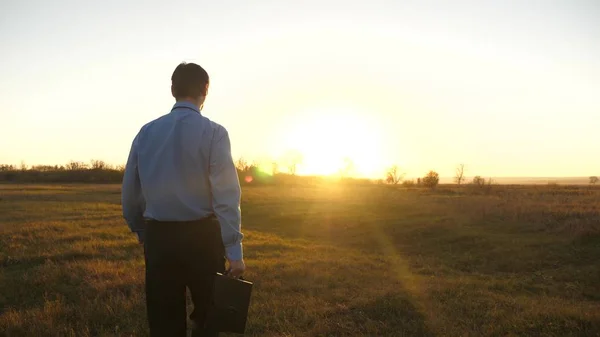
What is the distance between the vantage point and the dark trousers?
9.48 feet

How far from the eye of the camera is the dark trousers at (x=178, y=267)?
2.89 m

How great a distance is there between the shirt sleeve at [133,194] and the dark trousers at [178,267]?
0.89 ft

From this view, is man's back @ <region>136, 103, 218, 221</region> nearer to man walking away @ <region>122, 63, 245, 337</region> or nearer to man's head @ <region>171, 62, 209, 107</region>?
man walking away @ <region>122, 63, 245, 337</region>

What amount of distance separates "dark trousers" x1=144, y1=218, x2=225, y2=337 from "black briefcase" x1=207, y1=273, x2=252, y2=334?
0.11 m

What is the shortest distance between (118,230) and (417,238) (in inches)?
507

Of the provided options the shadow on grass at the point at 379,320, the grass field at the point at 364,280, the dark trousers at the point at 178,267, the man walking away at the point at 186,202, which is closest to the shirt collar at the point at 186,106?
the man walking away at the point at 186,202

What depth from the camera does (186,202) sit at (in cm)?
286

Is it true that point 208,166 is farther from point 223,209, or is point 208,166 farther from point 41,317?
point 41,317

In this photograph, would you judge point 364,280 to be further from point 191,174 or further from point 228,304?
point 191,174

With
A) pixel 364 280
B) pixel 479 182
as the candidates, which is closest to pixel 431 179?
pixel 479 182

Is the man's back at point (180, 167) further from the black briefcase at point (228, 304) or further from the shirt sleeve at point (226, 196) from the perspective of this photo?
the black briefcase at point (228, 304)

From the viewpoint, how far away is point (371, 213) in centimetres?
2772

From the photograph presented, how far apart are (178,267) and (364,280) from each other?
7.11 metres

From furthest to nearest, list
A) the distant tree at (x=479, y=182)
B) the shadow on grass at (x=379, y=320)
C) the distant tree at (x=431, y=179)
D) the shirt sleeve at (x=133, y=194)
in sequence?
the distant tree at (x=431, y=179)
the distant tree at (x=479, y=182)
the shadow on grass at (x=379, y=320)
the shirt sleeve at (x=133, y=194)
